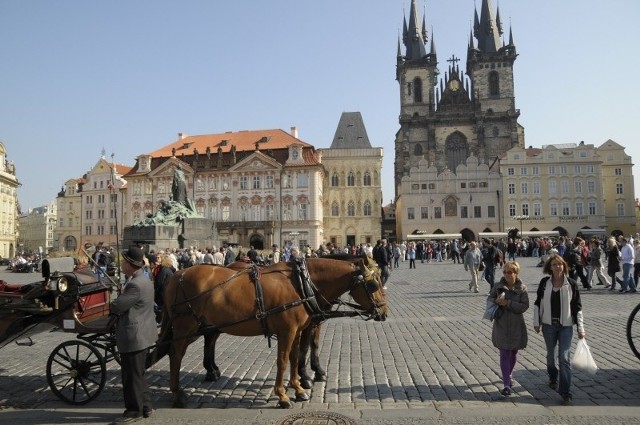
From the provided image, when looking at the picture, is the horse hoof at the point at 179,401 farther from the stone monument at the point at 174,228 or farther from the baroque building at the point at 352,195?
the baroque building at the point at 352,195

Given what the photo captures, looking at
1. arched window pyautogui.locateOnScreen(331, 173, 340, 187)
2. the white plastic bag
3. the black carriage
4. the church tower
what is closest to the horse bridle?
the white plastic bag

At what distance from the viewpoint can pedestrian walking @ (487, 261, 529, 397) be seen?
5215mm

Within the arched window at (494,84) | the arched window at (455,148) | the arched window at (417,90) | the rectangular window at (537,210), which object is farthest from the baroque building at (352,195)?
the arched window at (494,84)

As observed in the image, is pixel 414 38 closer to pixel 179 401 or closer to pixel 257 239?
pixel 257 239

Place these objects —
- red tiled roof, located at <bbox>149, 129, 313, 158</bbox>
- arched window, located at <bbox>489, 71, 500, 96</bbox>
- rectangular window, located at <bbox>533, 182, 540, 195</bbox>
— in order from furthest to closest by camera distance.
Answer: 1. arched window, located at <bbox>489, 71, 500, 96</bbox>
2. red tiled roof, located at <bbox>149, 129, 313, 158</bbox>
3. rectangular window, located at <bbox>533, 182, 540, 195</bbox>

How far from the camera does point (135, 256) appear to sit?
4.79 m

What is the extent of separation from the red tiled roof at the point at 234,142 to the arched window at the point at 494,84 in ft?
106

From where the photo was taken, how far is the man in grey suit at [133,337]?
462cm

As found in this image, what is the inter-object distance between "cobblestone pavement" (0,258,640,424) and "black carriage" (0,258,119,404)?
7.9 inches

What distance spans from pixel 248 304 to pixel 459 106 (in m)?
75.7

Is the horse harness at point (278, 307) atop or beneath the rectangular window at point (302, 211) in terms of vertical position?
beneath

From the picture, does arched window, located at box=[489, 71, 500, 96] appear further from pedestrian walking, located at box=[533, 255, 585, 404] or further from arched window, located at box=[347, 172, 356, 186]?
pedestrian walking, located at box=[533, 255, 585, 404]

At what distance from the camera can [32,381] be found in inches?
243

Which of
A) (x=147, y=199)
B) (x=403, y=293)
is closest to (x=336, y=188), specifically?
(x=147, y=199)
